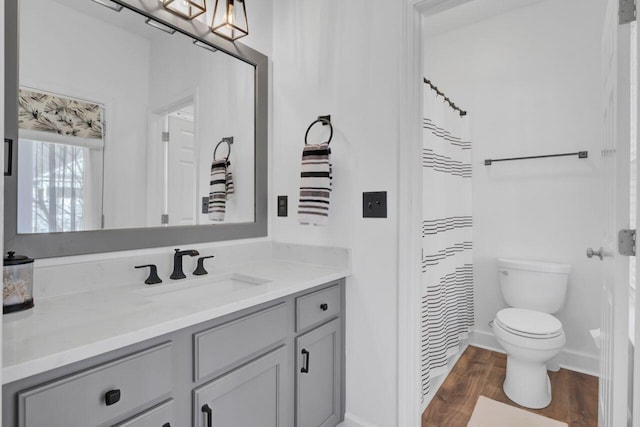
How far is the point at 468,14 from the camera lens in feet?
8.45

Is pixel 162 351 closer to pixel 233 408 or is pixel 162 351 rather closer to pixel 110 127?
pixel 233 408

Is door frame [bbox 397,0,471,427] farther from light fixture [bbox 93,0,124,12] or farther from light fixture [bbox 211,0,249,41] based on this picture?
light fixture [bbox 93,0,124,12]

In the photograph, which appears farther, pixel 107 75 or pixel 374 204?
pixel 374 204

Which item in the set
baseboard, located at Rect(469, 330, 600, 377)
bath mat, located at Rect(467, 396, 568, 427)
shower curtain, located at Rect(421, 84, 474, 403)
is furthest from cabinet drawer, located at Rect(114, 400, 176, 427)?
baseboard, located at Rect(469, 330, 600, 377)

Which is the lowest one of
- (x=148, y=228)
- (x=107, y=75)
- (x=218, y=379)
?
(x=218, y=379)

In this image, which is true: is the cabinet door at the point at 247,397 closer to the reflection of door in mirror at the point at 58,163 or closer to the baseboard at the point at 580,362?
Result: the reflection of door in mirror at the point at 58,163

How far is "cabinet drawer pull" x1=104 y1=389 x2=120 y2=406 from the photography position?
804mm

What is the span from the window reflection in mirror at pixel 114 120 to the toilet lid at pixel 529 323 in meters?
1.73

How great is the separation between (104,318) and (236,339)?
398 mm

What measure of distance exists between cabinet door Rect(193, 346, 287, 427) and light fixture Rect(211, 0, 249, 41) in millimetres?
1504

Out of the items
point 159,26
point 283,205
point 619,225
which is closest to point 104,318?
point 283,205

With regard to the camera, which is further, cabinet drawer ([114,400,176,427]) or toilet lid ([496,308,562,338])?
toilet lid ([496,308,562,338])

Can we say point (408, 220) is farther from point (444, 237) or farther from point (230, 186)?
point (230, 186)

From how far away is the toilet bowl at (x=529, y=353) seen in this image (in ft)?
6.04
